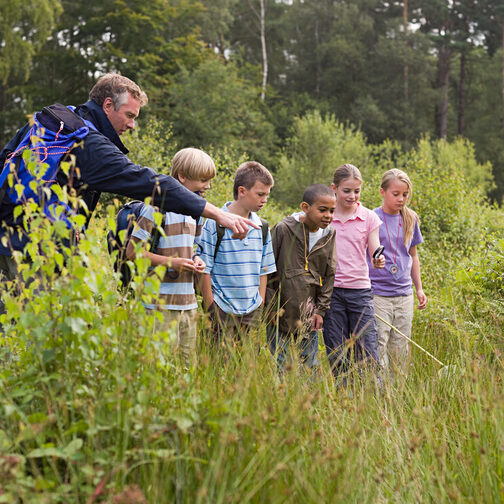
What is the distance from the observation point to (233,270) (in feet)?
14.8

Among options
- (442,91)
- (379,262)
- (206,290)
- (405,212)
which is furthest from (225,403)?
→ (442,91)

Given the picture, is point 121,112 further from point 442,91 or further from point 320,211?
point 442,91

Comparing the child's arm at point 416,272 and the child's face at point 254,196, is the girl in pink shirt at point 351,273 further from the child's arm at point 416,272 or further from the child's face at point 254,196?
the child's face at point 254,196

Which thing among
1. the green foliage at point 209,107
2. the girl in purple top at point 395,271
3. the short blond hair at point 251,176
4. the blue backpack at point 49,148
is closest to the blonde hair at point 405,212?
the girl in purple top at point 395,271

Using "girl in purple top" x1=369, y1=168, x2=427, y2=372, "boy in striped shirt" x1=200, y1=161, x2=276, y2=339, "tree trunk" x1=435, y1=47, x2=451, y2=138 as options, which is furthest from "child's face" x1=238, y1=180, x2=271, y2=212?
"tree trunk" x1=435, y1=47, x2=451, y2=138

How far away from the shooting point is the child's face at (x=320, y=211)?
473 centimetres

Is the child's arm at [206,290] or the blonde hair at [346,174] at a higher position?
the blonde hair at [346,174]

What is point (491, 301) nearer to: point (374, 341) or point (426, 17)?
point (374, 341)

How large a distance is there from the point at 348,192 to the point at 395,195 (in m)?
0.59

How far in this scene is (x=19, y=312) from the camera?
2.41 metres

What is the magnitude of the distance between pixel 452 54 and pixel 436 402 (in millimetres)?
47116

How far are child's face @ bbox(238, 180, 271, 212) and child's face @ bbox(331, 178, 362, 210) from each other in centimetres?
100

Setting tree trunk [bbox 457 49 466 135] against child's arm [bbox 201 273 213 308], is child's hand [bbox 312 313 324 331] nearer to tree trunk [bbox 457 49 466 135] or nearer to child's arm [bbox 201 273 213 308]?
child's arm [bbox 201 273 213 308]

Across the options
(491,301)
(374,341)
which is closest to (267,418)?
(374,341)
